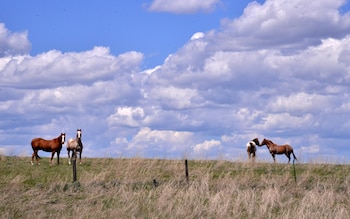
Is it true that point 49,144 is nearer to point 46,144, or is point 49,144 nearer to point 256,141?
point 46,144

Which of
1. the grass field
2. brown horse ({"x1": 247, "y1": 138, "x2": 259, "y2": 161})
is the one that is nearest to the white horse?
the grass field

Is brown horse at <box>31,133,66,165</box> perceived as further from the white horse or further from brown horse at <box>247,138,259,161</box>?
brown horse at <box>247,138,259,161</box>

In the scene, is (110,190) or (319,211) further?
(110,190)

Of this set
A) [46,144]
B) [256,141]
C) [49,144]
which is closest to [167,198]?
[49,144]

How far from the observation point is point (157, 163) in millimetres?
36594

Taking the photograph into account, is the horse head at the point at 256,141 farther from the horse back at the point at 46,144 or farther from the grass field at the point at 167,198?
the horse back at the point at 46,144

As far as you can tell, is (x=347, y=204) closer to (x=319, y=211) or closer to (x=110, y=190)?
(x=319, y=211)

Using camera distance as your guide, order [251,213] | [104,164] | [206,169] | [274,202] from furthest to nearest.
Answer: [104,164]
[206,169]
[274,202]
[251,213]

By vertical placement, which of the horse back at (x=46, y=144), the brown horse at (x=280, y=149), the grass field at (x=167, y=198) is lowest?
the grass field at (x=167, y=198)

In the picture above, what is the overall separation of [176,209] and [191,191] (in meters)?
2.87

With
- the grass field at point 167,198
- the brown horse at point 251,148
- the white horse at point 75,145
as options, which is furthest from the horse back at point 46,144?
the brown horse at point 251,148

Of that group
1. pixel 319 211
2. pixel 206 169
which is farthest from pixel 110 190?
pixel 206 169

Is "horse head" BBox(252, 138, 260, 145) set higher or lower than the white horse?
higher

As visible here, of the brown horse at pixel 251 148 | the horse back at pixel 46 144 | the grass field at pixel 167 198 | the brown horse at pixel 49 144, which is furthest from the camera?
the brown horse at pixel 251 148
